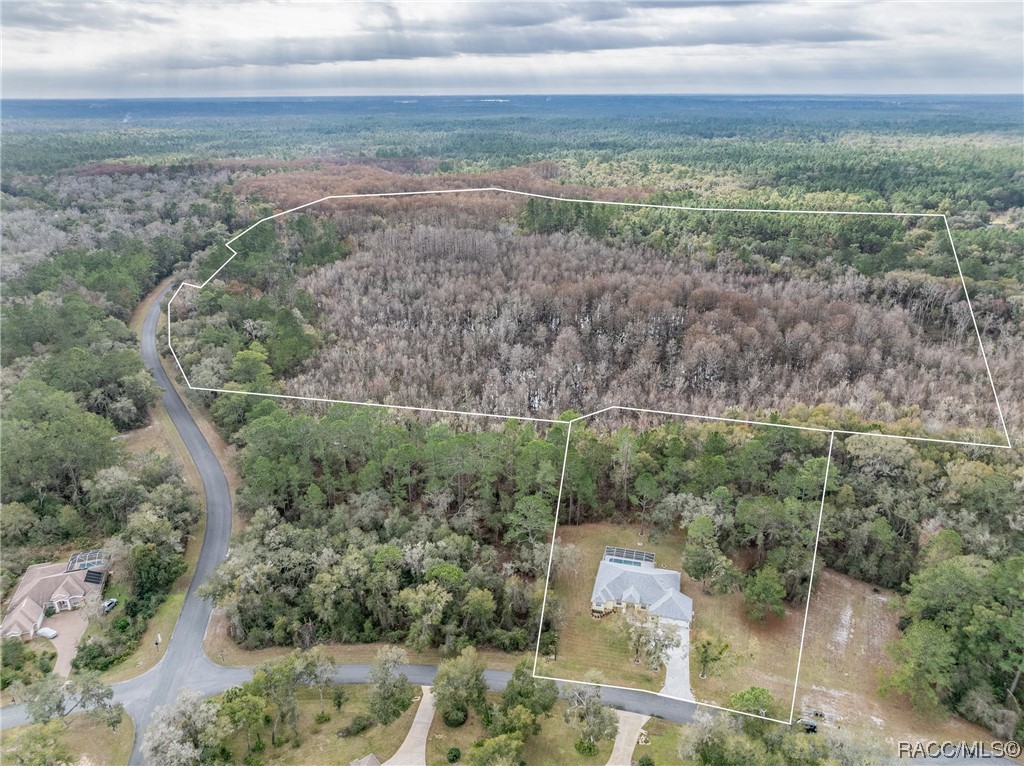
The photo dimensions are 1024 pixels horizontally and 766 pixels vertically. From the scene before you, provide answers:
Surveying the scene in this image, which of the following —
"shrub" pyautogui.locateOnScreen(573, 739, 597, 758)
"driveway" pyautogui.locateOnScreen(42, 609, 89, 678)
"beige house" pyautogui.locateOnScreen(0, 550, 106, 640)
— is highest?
"beige house" pyautogui.locateOnScreen(0, 550, 106, 640)

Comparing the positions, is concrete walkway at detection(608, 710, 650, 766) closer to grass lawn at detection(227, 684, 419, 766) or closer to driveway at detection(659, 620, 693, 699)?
driveway at detection(659, 620, 693, 699)

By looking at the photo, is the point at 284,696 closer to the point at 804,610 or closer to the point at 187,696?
the point at 187,696

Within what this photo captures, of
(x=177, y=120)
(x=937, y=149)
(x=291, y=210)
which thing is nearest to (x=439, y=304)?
(x=291, y=210)

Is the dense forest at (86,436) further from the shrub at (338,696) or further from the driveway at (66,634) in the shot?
the shrub at (338,696)

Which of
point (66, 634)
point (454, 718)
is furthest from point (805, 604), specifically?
point (66, 634)

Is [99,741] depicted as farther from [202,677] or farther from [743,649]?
[743,649]

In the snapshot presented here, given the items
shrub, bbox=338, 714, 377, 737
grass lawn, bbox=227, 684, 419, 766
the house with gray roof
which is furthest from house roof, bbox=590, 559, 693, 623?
shrub, bbox=338, 714, 377, 737
